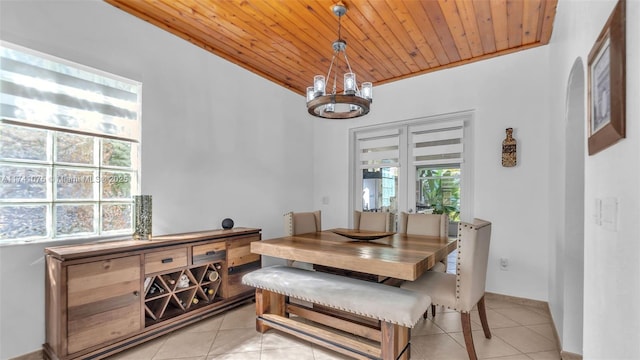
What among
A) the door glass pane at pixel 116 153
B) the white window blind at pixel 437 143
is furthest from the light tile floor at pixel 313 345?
the white window blind at pixel 437 143

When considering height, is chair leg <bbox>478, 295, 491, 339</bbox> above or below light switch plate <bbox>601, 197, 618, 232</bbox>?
below

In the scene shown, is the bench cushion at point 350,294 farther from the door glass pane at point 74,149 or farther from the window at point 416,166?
the window at point 416,166

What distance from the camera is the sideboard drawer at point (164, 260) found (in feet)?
7.75

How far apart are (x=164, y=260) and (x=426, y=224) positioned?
2.50 m

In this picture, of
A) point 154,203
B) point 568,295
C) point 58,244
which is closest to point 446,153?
point 568,295

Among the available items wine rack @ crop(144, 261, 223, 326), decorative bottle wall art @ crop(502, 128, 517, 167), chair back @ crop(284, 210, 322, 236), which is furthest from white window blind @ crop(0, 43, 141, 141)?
decorative bottle wall art @ crop(502, 128, 517, 167)

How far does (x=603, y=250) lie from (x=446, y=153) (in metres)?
2.79

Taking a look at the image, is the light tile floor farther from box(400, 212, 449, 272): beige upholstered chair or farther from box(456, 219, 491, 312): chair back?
box(400, 212, 449, 272): beige upholstered chair

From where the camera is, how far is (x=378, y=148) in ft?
14.6

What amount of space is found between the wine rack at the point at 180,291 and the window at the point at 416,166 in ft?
8.05

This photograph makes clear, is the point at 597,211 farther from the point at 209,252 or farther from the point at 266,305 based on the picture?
the point at 209,252

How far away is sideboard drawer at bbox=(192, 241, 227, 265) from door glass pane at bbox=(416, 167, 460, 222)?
2.60 metres

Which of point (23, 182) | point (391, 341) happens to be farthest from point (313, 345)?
point (23, 182)

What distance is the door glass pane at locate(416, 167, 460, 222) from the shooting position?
3762mm
